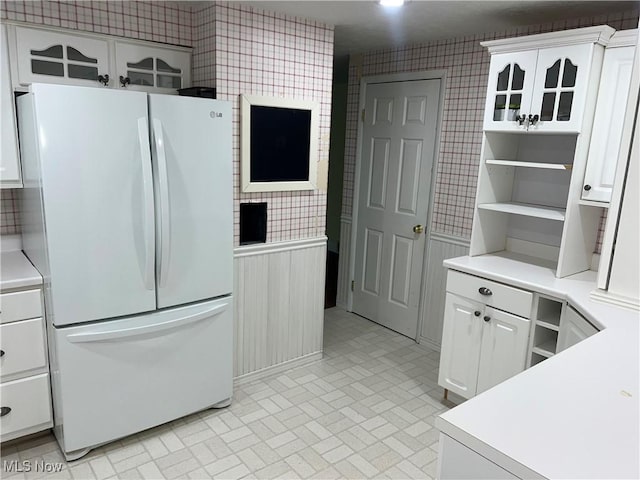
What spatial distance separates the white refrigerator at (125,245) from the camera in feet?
6.64

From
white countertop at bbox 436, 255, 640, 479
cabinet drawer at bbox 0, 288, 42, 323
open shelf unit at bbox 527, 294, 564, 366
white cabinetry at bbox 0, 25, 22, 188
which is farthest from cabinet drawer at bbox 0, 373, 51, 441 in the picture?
open shelf unit at bbox 527, 294, 564, 366

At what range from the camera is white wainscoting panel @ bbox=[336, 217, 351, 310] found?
14.2 feet

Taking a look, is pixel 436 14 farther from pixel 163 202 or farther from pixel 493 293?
pixel 163 202

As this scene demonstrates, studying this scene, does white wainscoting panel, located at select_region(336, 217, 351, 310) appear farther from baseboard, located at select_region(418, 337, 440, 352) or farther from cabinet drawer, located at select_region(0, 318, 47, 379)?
cabinet drawer, located at select_region(0, 318, 47, 379)

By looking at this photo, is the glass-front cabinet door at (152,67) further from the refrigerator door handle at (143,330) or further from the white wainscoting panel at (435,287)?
the white wainscoting panel at (435,287)

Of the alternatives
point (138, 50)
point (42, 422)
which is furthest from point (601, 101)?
point (42, 422)

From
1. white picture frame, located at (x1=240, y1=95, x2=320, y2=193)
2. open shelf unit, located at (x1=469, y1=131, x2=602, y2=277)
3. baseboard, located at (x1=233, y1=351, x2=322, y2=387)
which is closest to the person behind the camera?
open shelf unit, located at (x1=469, y1=131, x2=602, y2=277)

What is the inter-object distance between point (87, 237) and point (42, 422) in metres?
0.99

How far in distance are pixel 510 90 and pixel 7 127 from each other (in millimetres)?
2553

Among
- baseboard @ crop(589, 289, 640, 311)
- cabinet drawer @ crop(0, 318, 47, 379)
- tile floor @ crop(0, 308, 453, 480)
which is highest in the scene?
baseboard @ crop(589, 289, 640, 311)

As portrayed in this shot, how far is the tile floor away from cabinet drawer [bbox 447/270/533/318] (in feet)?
2.49

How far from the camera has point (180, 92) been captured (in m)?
2.71

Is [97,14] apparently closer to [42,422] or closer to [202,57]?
[202,57]

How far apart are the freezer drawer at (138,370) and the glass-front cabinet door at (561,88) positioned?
6.42 ft
